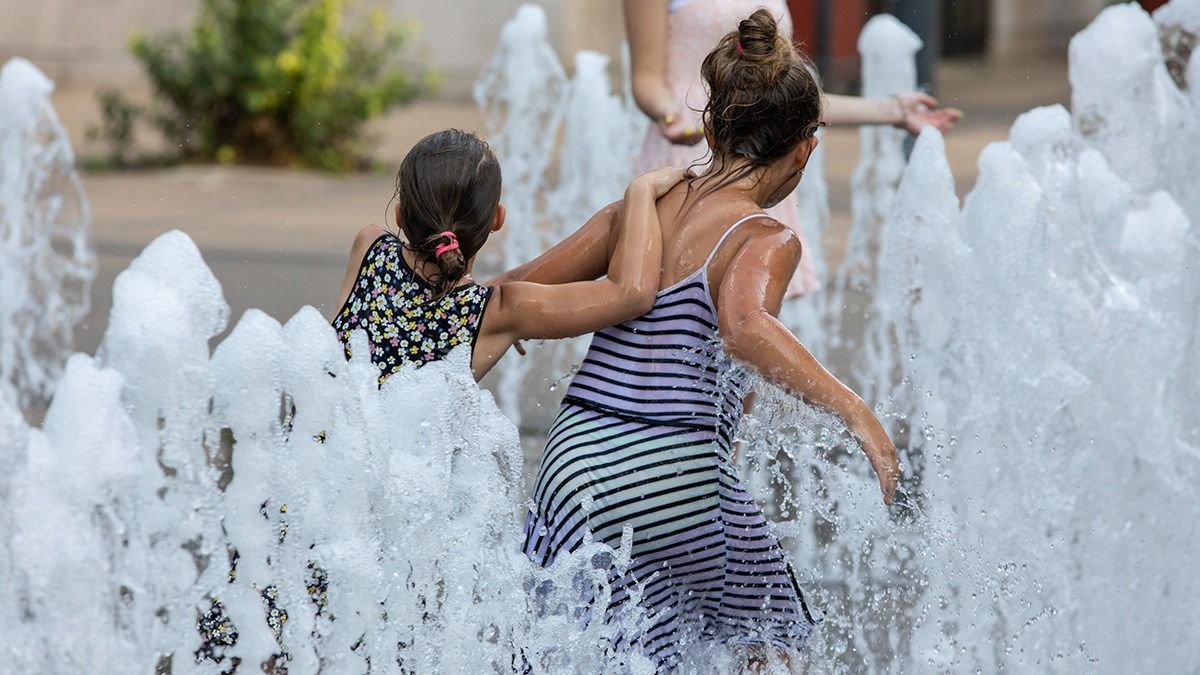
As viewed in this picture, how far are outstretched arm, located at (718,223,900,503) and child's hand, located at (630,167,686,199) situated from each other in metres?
0.23

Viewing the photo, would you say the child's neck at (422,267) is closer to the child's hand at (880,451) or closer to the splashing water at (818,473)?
the splashing water at (818,473)

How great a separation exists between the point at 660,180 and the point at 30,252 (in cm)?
381

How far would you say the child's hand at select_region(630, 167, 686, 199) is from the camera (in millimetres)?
2738

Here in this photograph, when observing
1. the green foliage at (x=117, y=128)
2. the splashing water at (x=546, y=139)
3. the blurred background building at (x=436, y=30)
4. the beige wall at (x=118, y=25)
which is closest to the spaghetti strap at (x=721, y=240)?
the splashing water at (x=546, y=139)

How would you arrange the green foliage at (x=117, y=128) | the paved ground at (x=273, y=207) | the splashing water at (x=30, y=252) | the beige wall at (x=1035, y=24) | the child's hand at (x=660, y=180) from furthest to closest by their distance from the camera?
the beige wall at (x=1035, y=24) < the green foliage at (x=117, y=128) < the paved ground at (x=273, y=207) < the splashing water at (x=30, y=252) < the child's hand at (x=660, y=180)

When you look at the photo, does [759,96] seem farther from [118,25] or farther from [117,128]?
[118,25]

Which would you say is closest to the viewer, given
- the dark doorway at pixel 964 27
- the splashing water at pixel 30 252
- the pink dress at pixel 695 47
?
the pink dress at pixel 695 47

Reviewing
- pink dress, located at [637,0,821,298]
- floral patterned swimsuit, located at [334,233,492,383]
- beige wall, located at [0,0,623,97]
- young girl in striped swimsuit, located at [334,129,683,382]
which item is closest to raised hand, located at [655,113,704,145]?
pink dress, located at [637,0,821,298]

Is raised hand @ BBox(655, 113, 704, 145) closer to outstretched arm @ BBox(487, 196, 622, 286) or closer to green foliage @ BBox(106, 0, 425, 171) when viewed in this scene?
outstretched arm @ BBox(487, 196, 622, 286)

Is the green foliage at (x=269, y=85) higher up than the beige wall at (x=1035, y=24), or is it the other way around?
the beige wall at (x=1035, y=24)

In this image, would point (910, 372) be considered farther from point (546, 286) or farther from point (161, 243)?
point (161, 243)

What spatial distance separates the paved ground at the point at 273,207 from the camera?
644 centimetres

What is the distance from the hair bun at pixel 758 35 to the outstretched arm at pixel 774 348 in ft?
1.00

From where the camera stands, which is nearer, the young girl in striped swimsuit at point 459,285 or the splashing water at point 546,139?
the young girl in striped swimsuit at point 459,285
